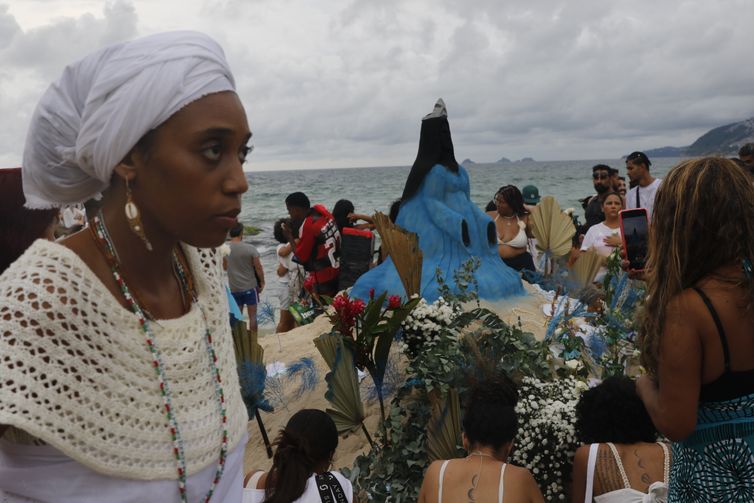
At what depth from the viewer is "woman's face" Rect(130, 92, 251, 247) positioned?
1.23 m

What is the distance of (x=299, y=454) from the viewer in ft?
9.16

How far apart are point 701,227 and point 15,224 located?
2.04 metres

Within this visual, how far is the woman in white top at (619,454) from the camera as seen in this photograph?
8.64 feet

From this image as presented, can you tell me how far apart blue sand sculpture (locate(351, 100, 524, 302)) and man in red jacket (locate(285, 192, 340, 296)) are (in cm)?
109

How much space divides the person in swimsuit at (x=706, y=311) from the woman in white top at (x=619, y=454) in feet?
2.11

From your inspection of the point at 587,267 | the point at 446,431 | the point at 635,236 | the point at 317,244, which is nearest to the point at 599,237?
the point at 587,267

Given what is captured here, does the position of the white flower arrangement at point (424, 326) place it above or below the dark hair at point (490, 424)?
above

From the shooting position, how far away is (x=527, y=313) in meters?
Result: 5.55

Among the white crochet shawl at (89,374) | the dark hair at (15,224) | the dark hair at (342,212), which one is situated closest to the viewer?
the white crochet shawl at (89,374)

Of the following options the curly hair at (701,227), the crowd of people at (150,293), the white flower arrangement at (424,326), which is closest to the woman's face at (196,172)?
the crowd of people at (150,293)

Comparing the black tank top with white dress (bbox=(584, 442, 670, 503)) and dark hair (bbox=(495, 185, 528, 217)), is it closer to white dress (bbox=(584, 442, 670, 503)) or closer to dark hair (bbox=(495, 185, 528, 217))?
white dress (bbox=(584, 442, 670, 503))

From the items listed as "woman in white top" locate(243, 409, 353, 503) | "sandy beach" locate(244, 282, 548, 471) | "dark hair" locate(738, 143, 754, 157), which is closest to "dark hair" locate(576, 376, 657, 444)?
"woman in white top" locate(243, 409, 353, 503)

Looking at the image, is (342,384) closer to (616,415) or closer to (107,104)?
(616,415)

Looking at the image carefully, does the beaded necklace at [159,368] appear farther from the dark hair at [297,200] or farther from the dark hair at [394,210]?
the dark hair at [297,200]
